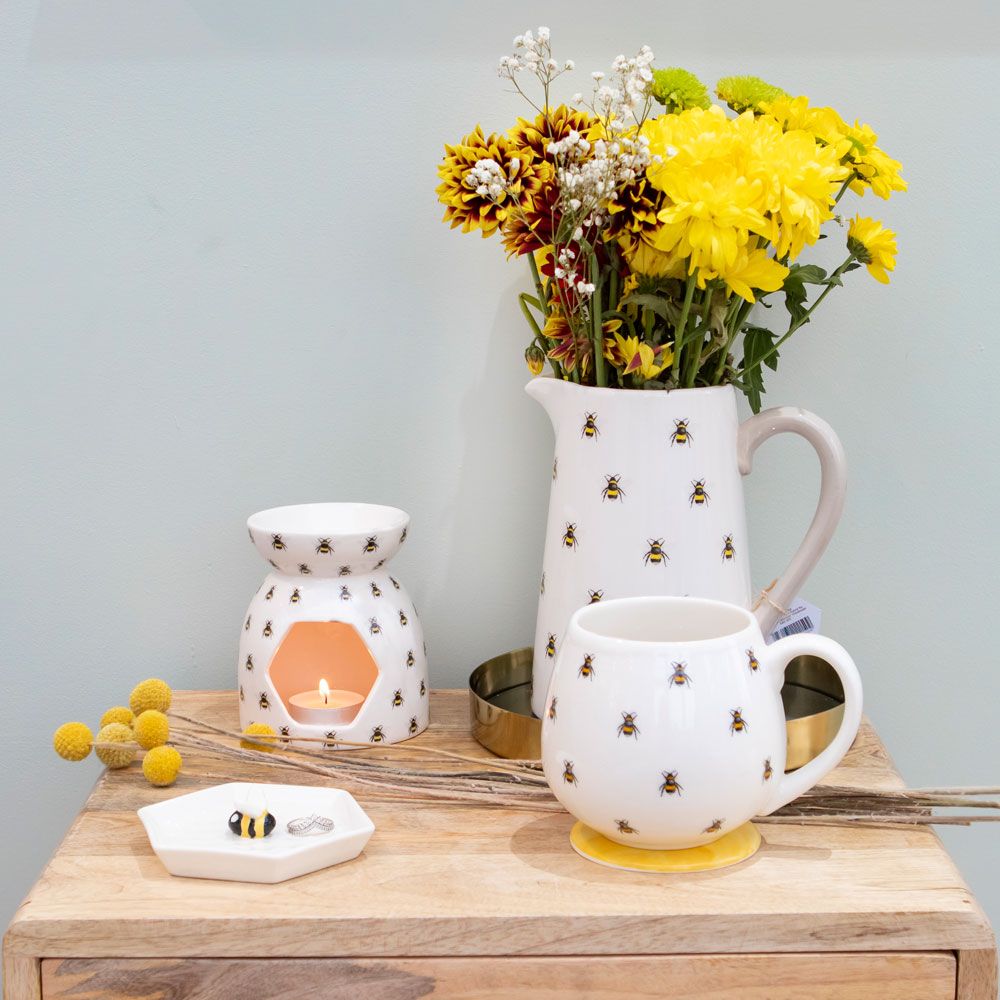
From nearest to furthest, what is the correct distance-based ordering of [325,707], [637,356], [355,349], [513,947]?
[513,947], [637,356], [325,707], [355,349]

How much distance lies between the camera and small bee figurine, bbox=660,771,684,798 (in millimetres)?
663

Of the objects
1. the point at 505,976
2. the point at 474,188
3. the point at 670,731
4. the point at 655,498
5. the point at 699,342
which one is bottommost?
the point at 505,976

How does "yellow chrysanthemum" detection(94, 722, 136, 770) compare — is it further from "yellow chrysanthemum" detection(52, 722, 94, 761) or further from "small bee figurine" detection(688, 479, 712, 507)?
"small bee figurine" detection(688, 479, 712, 507)

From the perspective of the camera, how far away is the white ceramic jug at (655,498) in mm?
828

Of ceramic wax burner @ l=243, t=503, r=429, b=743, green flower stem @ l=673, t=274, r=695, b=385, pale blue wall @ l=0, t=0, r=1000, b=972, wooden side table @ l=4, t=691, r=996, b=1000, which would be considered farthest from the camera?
pale blue wall @ l=0, t=0, r=1000, b=972

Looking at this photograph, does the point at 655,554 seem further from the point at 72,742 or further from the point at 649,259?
the point at 72,742

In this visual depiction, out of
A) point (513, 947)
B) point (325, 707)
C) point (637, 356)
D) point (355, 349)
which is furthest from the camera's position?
point (355, 349)

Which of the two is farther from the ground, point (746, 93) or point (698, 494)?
point (746, 93)

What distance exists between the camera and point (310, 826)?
0.73 m

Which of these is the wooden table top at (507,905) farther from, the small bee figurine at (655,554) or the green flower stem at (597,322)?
the green flower stem at (597,322)

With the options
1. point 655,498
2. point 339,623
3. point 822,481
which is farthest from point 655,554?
point 339,623

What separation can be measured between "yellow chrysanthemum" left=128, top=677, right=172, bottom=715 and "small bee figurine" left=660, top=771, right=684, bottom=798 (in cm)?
40

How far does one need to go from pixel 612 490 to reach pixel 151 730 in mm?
363

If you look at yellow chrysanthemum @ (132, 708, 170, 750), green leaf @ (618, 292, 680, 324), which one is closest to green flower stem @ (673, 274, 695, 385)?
green leaf @ (618, 292, 680, 324)
